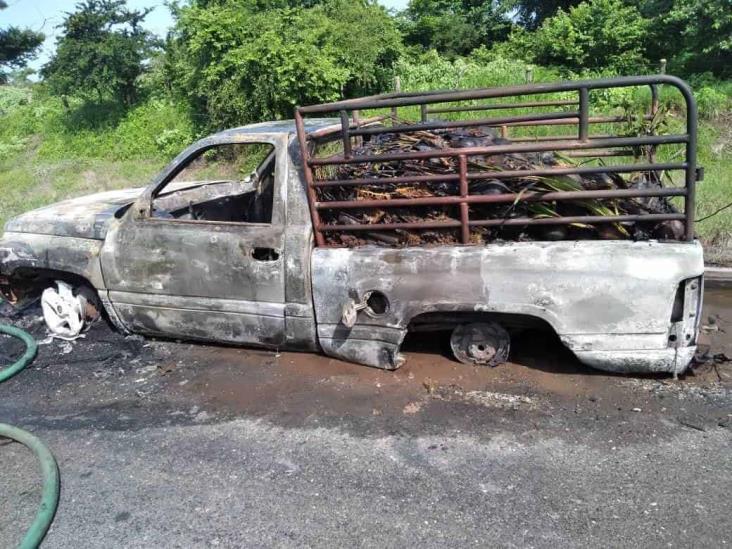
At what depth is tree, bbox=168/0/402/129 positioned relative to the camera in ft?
35.9

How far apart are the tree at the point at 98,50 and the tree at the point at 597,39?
10.2 meters

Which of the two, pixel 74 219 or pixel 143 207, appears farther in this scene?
pixel 74 219

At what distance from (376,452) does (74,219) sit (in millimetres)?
3106

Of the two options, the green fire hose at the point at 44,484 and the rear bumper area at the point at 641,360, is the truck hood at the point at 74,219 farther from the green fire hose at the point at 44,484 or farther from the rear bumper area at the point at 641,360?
the rear bumper area at the point at 641,360

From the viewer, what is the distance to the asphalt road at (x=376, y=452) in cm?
275

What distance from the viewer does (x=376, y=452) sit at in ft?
10.9

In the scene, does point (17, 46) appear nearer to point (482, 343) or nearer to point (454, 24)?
point (454, 24)

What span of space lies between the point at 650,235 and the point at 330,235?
78.5 inches

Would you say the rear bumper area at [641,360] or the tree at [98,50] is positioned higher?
the tree at [98,50]

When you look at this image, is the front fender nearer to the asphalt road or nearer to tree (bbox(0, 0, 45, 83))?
the asphalt road

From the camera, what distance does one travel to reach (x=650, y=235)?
366cm

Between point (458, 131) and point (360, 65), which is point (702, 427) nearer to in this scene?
point (458, 131)

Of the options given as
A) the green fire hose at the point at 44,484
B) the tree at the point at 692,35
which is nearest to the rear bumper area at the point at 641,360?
the green fire hose at the point at 44,484

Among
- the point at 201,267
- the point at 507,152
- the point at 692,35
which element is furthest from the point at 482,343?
the point at 692,35
